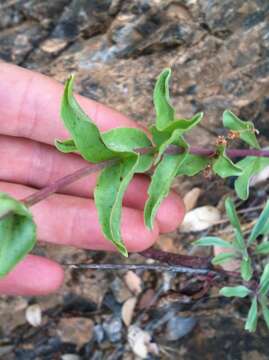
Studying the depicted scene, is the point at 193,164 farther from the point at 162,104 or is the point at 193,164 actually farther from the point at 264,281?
the point at 264,281

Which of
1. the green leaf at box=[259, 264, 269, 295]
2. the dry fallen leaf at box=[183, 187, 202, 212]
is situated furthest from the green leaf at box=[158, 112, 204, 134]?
the dry fallen leaf at box=[183, 187, 202, 212]

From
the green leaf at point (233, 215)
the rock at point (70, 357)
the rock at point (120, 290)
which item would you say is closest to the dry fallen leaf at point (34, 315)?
the rock at point (70, 357)

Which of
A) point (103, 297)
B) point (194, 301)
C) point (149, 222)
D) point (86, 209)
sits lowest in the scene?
point (103, 297)

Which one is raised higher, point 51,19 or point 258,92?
point 51,19

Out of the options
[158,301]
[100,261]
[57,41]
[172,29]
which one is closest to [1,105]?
[57,41]

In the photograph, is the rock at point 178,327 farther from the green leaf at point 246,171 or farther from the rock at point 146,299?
the green leaf at point 246,171

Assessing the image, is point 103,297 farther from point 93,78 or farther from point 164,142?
point 164,142

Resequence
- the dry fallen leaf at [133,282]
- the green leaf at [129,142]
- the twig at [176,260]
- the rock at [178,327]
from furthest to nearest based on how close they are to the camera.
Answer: the dry fallen leaf at [133,282] < the rock at [178,327] < the twig at [176,260] < the green leaf at [129,142]

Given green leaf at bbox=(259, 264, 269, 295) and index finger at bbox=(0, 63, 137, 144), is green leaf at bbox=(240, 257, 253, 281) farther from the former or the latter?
index finger at bbox=(0, 63, 137, 144)
